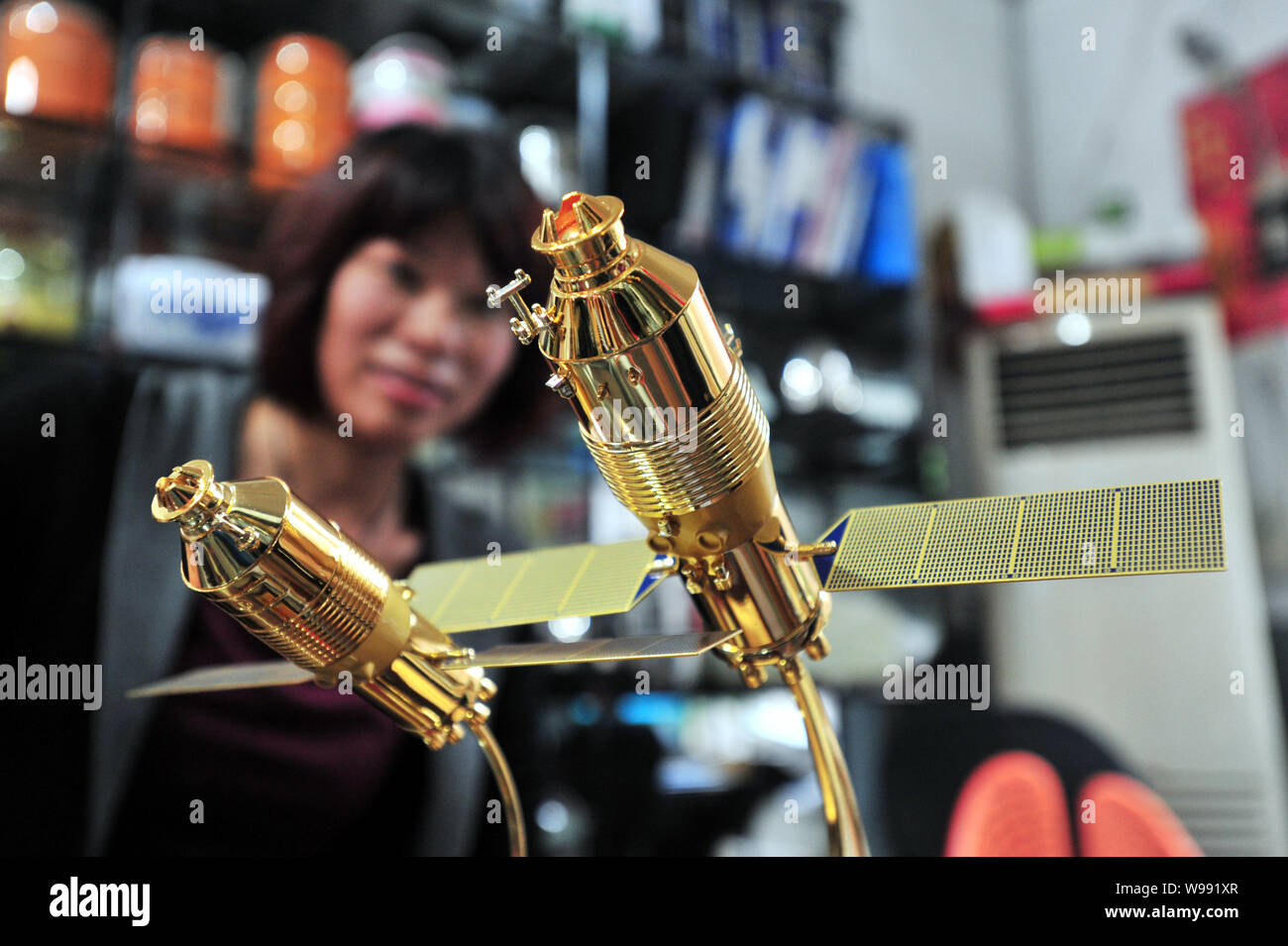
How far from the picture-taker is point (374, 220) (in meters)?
1.27

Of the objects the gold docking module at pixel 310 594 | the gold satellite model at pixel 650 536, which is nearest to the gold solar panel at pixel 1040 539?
the gold satellite model at pixel 650 536

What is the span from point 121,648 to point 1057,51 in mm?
2778

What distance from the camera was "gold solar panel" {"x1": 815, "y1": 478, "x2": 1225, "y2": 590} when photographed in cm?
22

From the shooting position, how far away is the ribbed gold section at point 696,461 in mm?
230

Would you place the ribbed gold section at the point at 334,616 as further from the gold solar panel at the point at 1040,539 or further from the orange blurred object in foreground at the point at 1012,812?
the orange blurred object in foreground at the point at 1012,812

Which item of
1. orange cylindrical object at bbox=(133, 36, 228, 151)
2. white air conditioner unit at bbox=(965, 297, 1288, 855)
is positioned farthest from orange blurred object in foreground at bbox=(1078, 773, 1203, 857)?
orange cylindrical object at bbox=(133, 36, 228, 151)

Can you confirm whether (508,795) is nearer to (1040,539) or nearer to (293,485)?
(1040,539)

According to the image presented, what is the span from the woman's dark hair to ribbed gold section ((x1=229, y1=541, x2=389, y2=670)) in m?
1.01

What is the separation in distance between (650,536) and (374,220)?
44.3 inches

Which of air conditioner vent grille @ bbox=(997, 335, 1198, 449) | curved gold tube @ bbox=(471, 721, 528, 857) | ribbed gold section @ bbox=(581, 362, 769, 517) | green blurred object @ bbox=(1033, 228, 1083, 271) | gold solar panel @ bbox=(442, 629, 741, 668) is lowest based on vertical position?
curved gold tube @ bbox=(471, 721, 528, 857)

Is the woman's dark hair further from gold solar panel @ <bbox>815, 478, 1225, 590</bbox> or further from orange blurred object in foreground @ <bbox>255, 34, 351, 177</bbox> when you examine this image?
gold solar panel @ <bbox>815, 478, 1225, 590</bbox>

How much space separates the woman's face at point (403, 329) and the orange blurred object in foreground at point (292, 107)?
0.38m

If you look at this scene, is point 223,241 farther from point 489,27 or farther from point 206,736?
point 206,736
